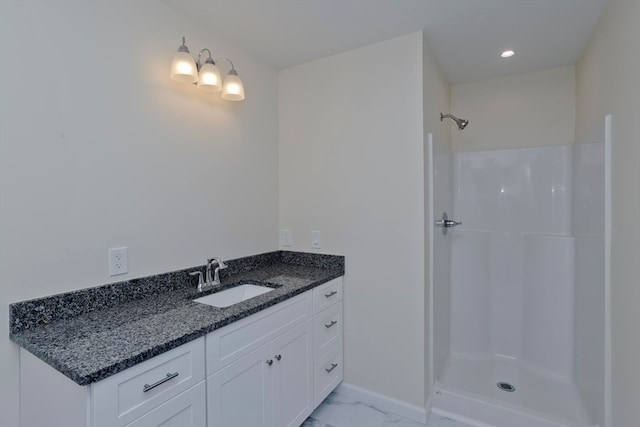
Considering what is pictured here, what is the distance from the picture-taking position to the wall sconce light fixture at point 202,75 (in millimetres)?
1522

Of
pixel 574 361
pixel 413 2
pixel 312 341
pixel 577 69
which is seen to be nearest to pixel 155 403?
pixel 312 341

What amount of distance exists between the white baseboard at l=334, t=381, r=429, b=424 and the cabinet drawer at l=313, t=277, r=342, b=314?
0.63 metres

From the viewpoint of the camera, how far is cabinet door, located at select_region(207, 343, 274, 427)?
3.92 feet

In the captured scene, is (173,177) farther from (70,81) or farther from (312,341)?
(312,341)

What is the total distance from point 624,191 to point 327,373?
72.6 inches

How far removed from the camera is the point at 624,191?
4.52 ft

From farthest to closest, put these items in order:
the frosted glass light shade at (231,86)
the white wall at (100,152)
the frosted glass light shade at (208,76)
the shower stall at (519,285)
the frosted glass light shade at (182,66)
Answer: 1. the shower stall at (519,285)
2. the frosted glass light shade at (231,86)
3. the frosted glass light shade at (208,76)
4. the frosted glass light shade at (182,66)
5. the white wall at (100,152)

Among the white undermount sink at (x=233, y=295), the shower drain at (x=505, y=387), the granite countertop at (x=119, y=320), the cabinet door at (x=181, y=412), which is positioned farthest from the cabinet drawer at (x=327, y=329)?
the shower drain at (x=505, y=387)

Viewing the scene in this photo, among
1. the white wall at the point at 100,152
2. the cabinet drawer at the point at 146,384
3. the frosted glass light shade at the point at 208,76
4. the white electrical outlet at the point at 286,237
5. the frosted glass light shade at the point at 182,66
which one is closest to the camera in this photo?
the cabinet drawer at the point at 146,384

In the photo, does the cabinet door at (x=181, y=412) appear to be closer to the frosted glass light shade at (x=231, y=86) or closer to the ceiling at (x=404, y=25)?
the frosted glass light shade at (x=231, y=86)

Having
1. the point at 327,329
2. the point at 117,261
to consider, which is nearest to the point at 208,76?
the point at 117,261

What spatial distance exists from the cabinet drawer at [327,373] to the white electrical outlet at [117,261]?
3.92ft

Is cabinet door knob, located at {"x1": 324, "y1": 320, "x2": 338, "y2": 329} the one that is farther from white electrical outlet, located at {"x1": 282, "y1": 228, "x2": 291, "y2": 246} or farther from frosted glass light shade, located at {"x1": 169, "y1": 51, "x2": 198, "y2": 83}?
frosted glass light shade, located at {"x1": 169, "y1": 51, "x2": 198, "y2": 83}

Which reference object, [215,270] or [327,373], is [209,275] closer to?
[215,270]
